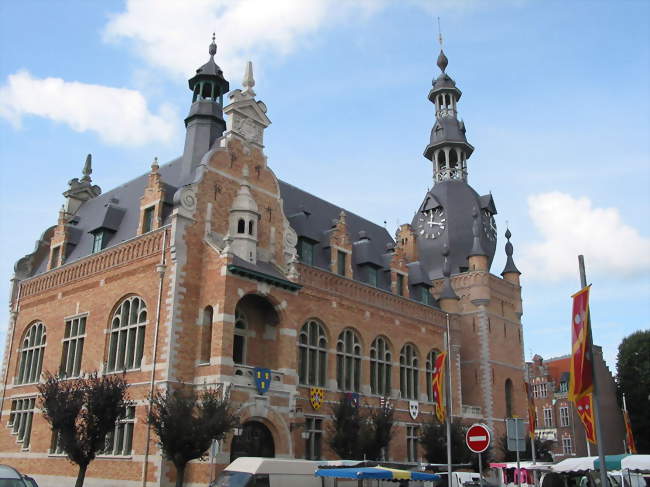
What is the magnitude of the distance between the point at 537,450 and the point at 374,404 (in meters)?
13.9

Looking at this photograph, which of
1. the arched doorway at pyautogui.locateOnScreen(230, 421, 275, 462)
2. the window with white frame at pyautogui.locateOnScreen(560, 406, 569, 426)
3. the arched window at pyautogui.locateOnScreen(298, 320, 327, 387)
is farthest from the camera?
the window with white frame at pyautogui.locateOnScreen(560, 406, 569, 426)

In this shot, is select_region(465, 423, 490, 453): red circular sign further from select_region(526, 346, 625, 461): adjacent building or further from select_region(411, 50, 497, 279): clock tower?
select_region(526, 346, 625, 461): adjacent building

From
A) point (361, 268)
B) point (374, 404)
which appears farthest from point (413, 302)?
point (374, 404)

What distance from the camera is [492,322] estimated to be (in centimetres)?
Answer: 4638

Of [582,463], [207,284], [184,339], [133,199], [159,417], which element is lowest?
[582,463]

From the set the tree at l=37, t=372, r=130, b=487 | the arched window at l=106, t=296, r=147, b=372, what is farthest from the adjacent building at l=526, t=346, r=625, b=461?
the tree at l=37, t=372, r=130, b=487

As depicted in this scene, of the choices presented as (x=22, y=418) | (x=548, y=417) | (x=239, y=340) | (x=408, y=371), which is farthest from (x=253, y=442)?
(x=548, y=417)

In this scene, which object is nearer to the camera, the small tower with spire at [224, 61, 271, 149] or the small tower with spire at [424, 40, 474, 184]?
the small tower with spire at [224, 61, 271, 149]

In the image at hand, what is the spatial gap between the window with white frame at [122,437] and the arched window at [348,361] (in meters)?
11.4

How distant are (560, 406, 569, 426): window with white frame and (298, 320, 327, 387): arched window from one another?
48769mm

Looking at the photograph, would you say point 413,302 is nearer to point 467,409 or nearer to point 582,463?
point 467,409

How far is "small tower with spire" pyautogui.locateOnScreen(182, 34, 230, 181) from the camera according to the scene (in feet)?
113

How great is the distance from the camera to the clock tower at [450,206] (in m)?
49.4

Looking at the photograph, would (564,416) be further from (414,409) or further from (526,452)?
(414,409)
